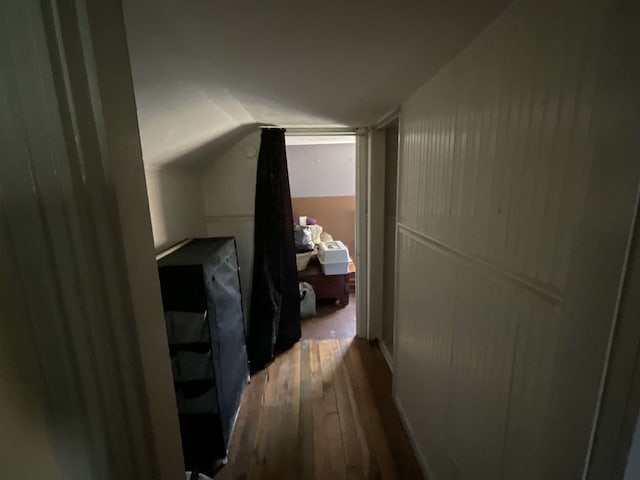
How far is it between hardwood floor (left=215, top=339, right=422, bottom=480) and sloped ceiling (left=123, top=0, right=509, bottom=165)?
1.75 m

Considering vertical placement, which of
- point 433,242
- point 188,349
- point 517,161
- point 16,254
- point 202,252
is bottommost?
point 188,349

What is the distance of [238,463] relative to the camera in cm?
164

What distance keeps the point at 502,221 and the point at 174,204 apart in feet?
6.49

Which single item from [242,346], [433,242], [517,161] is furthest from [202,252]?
[517,161]

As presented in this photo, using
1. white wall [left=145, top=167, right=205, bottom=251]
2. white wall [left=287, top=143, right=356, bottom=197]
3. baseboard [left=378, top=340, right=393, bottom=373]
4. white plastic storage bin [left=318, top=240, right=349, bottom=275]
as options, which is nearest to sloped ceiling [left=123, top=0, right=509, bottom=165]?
white wall [left=145, top=167, right=205, bottom=251]

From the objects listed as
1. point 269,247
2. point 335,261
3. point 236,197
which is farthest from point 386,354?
point 236,197

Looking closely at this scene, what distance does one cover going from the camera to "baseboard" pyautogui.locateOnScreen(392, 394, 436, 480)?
1458 millimetres

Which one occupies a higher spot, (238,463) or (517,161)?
(517,161)

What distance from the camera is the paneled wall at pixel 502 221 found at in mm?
623

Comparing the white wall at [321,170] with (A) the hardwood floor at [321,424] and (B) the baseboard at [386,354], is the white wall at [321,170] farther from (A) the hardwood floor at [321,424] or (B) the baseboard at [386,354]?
(A) the hardwood floor at [321,424]

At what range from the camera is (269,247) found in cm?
251

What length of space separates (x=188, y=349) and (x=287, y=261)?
1199 mm

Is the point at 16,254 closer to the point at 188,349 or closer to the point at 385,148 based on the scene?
the point at 188,349

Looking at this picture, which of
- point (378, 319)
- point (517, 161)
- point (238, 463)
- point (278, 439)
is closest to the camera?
point (517, 161)
